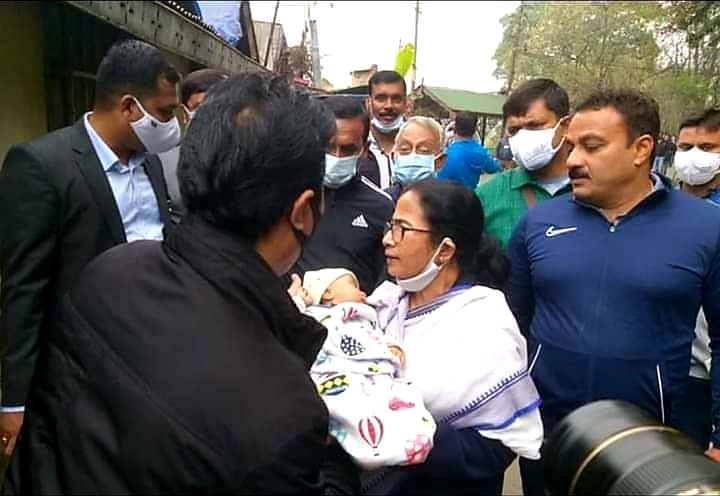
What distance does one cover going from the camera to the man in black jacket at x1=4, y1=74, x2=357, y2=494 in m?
0.94

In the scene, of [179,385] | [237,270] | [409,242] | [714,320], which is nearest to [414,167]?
[409,242]

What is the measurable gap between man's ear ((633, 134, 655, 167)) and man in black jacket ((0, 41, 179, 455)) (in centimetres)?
178

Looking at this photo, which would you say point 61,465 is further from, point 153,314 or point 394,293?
point 394,293

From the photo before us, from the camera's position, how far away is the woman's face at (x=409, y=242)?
1.88 metres

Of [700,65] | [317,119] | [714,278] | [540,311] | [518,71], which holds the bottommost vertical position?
[540,311]

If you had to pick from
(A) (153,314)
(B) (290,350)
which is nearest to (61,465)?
(A) (153,314)

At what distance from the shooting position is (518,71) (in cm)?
1939

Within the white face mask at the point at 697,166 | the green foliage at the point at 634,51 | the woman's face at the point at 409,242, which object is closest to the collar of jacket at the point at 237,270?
the woman's face at the point at 409,242

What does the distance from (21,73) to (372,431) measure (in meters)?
3.64

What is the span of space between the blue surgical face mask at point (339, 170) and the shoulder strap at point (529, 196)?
2.51 ft

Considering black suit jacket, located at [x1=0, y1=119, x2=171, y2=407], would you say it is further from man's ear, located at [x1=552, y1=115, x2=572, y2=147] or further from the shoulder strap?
man's ear, located at [x1=552, y1=115, x2=572, y2=147]

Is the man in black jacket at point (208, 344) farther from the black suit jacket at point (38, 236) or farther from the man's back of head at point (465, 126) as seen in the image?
the man's back of head at point (465, 126)

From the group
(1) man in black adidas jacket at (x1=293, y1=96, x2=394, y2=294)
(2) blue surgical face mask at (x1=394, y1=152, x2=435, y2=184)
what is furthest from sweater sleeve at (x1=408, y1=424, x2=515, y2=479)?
(2) blue surgical face mask at (x1=394, y1=152, x2=435, y2=184)

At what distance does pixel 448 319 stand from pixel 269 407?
35.3 inches
